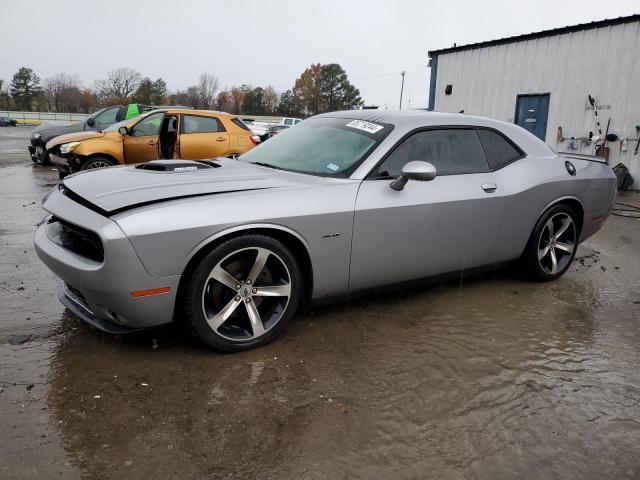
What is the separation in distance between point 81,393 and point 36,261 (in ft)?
8.63

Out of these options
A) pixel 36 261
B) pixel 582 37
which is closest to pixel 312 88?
pixel 582 37

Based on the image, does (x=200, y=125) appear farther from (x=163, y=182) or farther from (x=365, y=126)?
(x=163, y=182)

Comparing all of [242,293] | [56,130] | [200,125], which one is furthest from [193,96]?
[242,293]

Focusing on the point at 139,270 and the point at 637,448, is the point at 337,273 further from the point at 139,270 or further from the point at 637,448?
the point at 637,448

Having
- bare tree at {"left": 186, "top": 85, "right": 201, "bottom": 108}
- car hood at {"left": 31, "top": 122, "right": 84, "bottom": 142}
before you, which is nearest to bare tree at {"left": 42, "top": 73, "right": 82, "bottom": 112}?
bare tree at {"left": 186, "top": 85, "right": 201, "bottom": 108}

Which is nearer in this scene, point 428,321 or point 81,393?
point 81,393

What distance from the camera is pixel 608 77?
11.0 meters

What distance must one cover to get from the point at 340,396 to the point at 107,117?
1277 cm

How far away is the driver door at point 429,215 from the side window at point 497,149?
8cm

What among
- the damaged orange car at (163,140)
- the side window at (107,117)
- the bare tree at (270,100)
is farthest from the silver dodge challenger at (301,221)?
the bare tree at (270,100)

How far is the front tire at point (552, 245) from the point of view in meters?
4.45

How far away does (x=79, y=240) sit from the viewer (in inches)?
118

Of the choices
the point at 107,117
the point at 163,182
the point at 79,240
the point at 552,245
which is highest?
the point at 107,117

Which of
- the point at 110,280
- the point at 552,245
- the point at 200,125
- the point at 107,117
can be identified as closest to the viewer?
the point at 110,280
